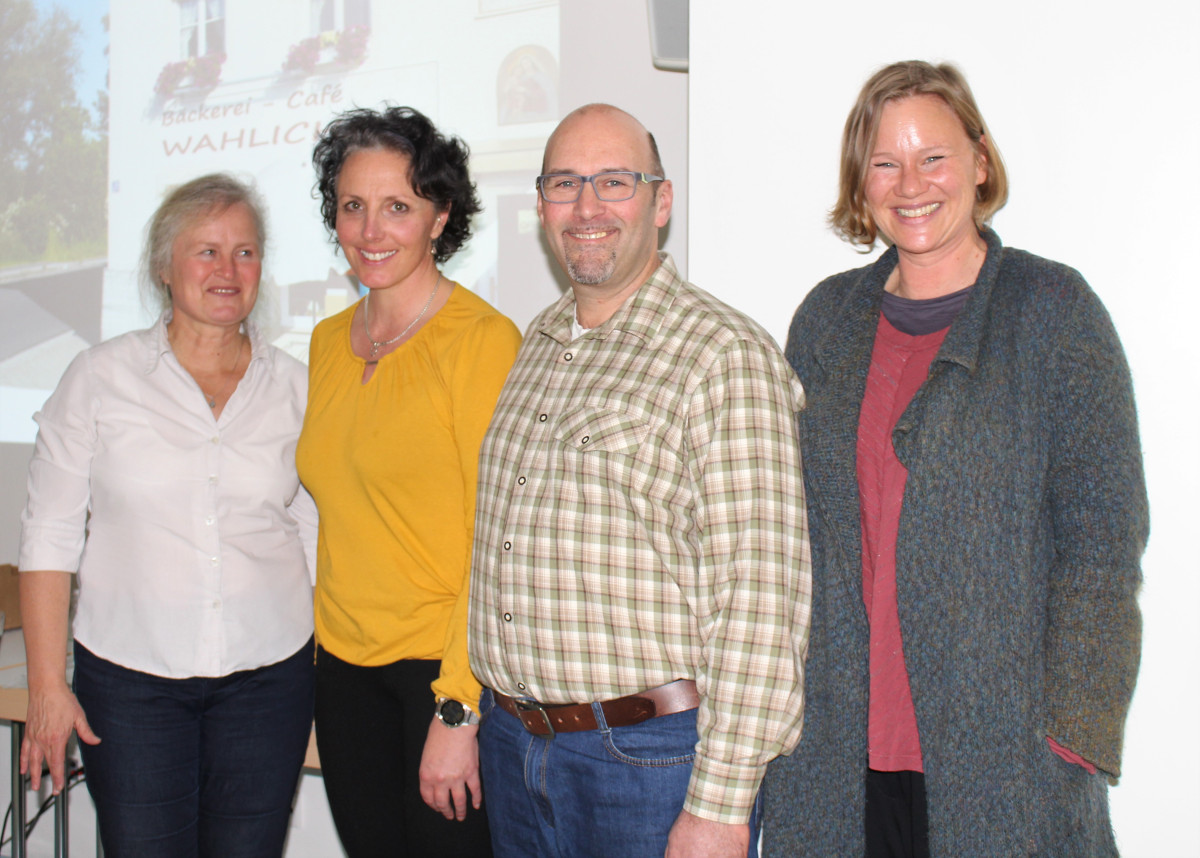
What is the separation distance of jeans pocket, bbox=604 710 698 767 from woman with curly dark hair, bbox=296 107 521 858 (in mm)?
304

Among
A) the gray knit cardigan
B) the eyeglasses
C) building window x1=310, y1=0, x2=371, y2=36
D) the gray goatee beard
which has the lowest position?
the gray knit cardigan

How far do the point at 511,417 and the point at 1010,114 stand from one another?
0.90 meters

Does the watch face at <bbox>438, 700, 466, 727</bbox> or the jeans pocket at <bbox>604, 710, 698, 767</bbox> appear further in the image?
the watch face at <bbox>438, 700, 466, 727</bbox>

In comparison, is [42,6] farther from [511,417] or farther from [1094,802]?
[1094,802]

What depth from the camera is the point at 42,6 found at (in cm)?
328

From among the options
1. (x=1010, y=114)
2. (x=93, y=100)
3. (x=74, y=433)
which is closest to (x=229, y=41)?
(x=93, y=100)

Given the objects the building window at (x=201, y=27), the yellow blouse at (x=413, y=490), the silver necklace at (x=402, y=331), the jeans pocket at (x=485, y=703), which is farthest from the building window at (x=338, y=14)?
the jeans pocket at (x=485, y=703)

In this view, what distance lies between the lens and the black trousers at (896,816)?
49.9 inches

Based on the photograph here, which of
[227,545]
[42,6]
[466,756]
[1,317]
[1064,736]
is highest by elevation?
[42,6]

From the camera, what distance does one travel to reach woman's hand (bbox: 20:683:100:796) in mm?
1649

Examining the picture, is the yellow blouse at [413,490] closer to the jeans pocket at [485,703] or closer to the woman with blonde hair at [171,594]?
the jeans pocket at [485,703]

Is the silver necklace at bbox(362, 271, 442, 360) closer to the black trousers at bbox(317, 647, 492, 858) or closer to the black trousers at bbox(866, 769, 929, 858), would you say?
the black trousers at bbox(317, 647, 492, 858)

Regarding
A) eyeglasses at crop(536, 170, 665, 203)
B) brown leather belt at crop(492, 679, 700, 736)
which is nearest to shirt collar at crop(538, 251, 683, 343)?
eyeglasses at crop(536, 170, 665, 203)

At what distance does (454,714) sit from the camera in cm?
146
